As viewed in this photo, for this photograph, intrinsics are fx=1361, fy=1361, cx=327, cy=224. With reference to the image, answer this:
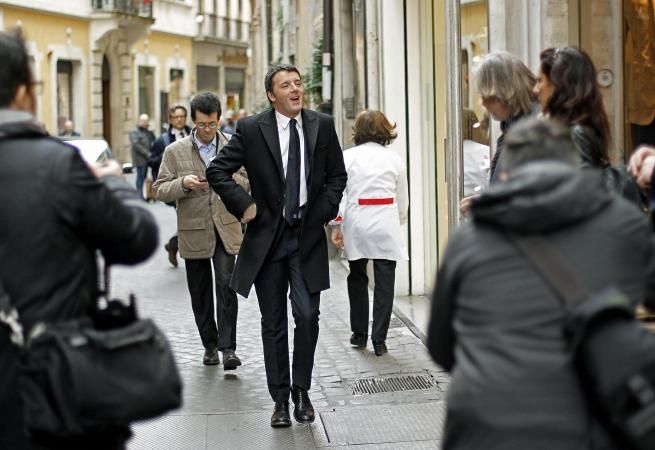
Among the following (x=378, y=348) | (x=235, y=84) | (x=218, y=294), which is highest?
(x=235, y=84)

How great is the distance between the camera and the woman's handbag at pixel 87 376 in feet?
12.3

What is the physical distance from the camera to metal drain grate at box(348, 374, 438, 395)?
29.1 feet

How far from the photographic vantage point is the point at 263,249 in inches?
310

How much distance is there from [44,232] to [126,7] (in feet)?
141

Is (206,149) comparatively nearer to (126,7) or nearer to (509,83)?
(509,83)

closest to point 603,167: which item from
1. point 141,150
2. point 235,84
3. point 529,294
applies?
point 529,294

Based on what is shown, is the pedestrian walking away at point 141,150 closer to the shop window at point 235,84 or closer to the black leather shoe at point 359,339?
the black leather shoe at point 359,339

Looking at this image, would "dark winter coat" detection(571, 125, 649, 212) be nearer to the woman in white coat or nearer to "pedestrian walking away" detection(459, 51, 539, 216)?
"pedestrian walking away" detection(459, 51, 539, 216)

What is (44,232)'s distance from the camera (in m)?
3.88

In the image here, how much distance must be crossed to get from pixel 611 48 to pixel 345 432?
9.14 feet

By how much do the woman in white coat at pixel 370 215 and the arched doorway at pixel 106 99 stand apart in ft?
121

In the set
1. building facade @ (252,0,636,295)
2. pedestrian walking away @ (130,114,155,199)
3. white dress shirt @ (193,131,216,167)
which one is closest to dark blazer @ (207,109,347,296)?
building facade @ (252,0,636,295)

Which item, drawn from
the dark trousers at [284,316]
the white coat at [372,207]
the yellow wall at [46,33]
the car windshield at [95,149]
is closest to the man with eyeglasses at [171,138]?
the car windshield at [95,149]

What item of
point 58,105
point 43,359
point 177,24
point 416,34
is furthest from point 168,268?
point 177,24
